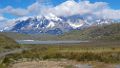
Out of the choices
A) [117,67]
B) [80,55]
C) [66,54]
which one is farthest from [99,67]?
[66,54]

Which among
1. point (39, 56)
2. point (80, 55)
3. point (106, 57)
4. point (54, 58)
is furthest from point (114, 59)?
point (39, 56)

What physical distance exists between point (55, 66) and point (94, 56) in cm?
1527

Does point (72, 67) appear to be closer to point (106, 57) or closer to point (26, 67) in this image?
point (26, 67)

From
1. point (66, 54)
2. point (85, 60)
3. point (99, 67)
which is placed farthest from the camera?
point (66, 54)

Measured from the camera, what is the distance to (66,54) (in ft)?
232

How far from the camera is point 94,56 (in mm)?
63719

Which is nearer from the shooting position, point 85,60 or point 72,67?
point 72,67

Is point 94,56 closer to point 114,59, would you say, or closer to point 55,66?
point 114,59

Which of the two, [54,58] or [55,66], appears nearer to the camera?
[55,66]

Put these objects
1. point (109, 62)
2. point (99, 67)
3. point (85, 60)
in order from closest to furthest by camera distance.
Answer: point (99, 67) < point (109, 62) < point (85, 60)

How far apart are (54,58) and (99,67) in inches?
783

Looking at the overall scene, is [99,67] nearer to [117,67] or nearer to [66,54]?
[117,67]

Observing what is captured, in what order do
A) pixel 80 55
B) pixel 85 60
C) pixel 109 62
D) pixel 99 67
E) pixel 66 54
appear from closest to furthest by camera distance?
1. pixel 99 67
2. pixel 109 62
3. pixel 85 60
4. pixel 80 55
5. pixel 66 54

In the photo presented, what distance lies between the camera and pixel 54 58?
6706cm
